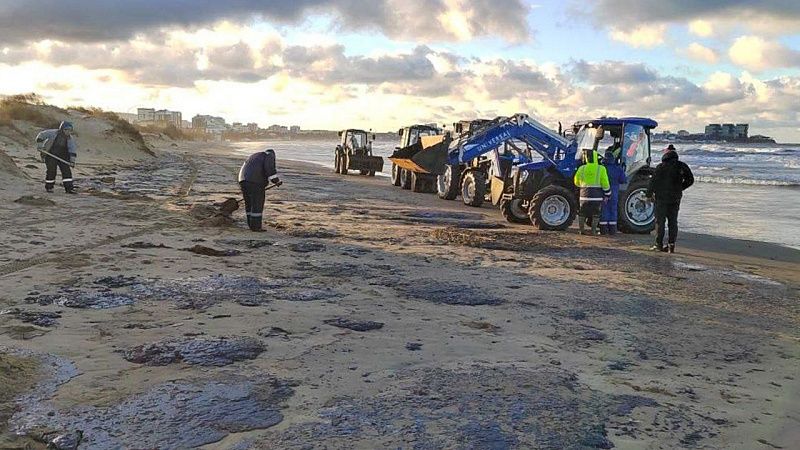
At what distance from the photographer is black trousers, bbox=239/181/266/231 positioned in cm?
1101

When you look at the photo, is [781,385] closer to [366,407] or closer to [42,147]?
[366,407]

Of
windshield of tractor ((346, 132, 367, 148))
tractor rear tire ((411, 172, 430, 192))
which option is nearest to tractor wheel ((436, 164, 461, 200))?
tractor rear tire ((411, 172, 430, 192))

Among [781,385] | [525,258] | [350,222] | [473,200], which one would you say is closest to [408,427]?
[781,385]

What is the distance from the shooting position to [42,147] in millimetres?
15453

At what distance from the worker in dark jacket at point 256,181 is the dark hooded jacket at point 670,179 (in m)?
6.42

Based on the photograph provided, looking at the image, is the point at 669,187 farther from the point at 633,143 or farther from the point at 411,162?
the point at 411,162

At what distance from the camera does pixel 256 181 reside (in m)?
11.2

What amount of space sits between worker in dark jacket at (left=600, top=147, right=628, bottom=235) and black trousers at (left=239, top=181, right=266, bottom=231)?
6555mm

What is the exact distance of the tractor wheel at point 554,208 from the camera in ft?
42.5

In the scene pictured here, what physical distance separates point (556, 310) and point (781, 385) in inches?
88.3

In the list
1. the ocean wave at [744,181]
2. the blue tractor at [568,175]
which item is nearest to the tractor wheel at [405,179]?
the blue tractor at [568,175]

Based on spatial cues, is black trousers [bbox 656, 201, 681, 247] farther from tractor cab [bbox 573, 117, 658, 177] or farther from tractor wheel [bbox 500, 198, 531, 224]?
tractor wheel [bbox 500, 198, 531, 224]

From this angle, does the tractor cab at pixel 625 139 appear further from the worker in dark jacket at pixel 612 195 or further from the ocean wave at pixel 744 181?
the ocean wave at pixel 744 181

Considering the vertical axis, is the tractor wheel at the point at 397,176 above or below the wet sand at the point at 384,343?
above
